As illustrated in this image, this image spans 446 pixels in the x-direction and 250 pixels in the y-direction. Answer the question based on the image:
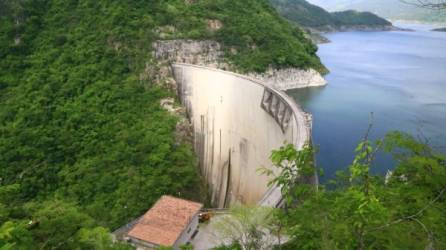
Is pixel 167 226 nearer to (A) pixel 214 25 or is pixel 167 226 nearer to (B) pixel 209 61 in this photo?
(B) pixel 209 61

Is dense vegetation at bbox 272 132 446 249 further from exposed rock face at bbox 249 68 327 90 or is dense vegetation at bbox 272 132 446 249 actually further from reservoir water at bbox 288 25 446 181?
exposed rock face at bbox 249 68 327 90

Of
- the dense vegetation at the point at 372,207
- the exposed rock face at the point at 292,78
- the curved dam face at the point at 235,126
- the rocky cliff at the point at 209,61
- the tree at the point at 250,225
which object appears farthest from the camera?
the exposed rock face at the point at 292,78

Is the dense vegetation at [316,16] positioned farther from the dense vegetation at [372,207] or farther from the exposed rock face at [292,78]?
the dense vegetation at [372,207]

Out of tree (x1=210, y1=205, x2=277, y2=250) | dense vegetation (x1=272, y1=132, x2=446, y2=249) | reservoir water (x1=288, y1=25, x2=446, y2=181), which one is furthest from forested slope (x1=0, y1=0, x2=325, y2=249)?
dense vegetation (x1=272, y1=132, x2=446, y2=249)

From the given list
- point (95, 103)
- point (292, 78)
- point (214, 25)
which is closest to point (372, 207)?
point (95, 103)

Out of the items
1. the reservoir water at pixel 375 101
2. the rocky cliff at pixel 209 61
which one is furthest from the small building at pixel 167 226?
the rocky cliff at pixel 209 61

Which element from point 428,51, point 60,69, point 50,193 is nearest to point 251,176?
point 50,193
